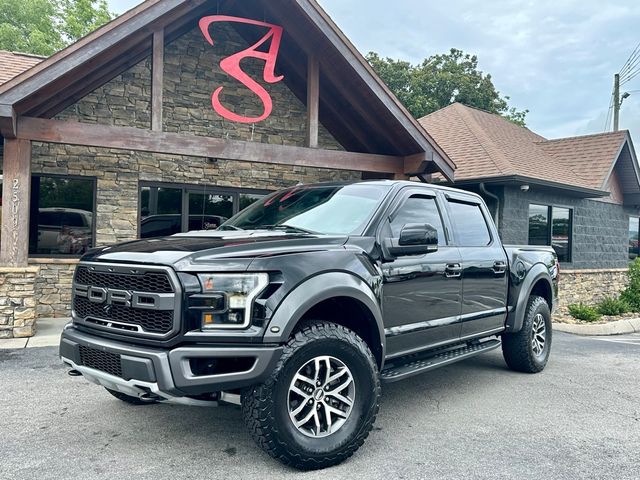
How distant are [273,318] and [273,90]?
30.4 ft

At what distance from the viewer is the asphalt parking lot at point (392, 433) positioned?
340 cm

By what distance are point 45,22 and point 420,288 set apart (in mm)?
30680

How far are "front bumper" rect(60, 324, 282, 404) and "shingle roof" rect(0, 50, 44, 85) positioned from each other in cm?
783

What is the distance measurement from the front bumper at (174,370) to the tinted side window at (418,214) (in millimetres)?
1726

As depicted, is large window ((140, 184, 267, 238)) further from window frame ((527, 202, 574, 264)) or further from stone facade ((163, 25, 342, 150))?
window frame ((527, 202, 574, 264))

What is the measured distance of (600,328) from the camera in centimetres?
1025

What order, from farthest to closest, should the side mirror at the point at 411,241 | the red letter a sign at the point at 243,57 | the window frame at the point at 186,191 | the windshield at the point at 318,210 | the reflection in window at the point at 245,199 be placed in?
the reflection in window at the point at 245,199 → the window frame at the point at 186,191 → the red letter a sign at the point at 243,57 → the windshield at the point at 318,210 → the side mirror at the point at 411,241

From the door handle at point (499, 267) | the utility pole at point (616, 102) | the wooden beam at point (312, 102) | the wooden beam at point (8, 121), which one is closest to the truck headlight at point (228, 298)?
the door handle at point (499, 267)

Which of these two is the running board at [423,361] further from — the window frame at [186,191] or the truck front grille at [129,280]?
the window frame at [186,191]

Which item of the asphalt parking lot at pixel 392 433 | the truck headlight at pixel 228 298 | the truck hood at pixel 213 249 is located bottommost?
the asphalt parking lot at pixel 392 433

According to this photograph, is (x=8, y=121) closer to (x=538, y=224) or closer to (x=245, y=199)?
(x=245, y=199)

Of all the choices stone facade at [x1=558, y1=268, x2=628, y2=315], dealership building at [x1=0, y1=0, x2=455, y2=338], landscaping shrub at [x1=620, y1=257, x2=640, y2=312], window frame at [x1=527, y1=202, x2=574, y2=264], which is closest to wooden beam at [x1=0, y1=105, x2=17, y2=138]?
dealership building at [x1=0, y1=0, x2=455, y2=338]

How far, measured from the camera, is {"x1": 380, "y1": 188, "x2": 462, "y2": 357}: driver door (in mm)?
4098

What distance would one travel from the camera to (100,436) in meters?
3.87
